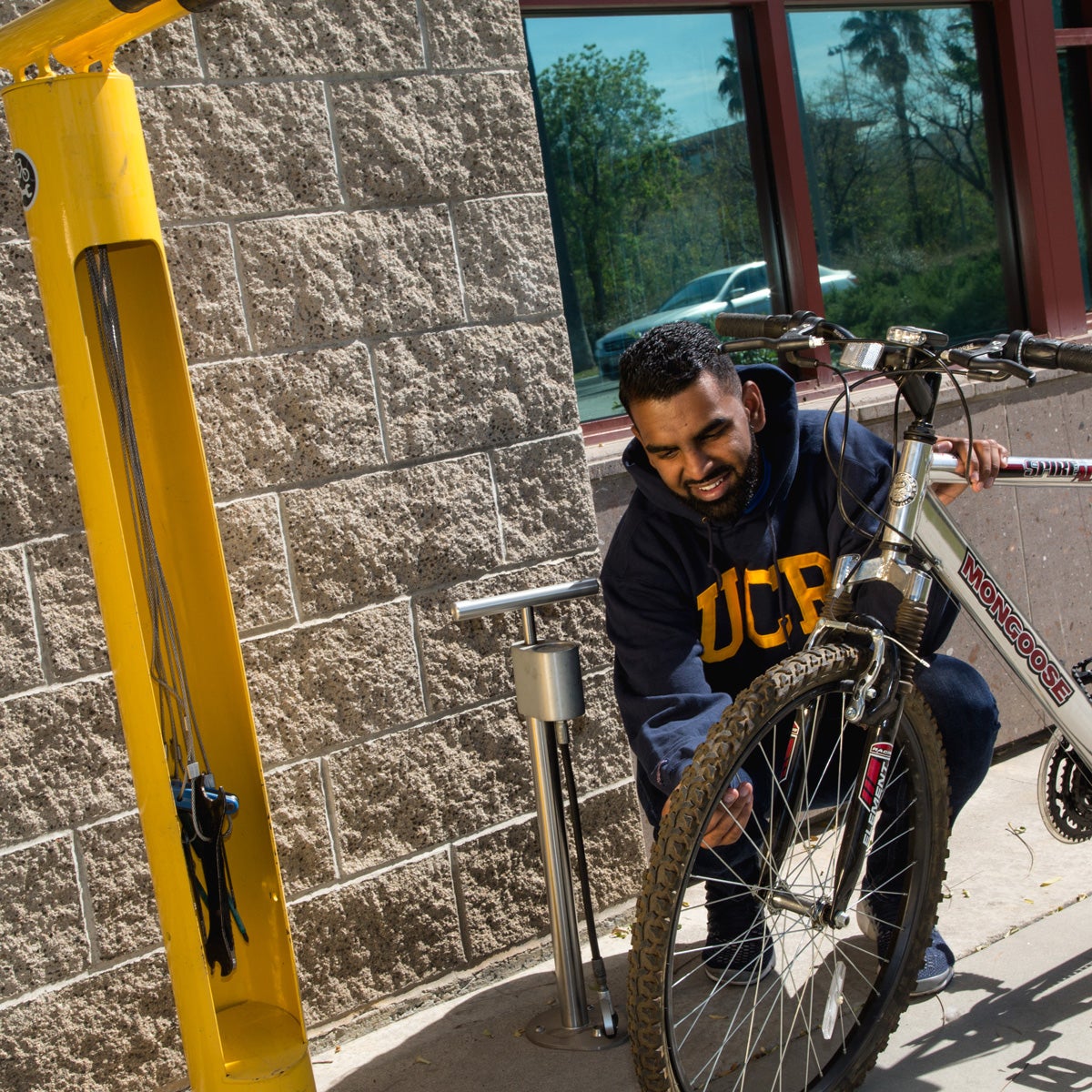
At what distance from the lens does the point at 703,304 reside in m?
4.20

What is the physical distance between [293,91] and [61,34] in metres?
0.80

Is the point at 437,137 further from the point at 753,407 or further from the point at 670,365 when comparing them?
the point at 753,407

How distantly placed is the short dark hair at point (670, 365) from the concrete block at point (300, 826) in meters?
1.13

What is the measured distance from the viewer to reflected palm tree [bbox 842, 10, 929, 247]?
14.9 feet

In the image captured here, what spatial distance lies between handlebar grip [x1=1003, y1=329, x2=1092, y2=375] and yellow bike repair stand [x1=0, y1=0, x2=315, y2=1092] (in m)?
1.51

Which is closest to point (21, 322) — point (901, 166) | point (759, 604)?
point (759, 604)

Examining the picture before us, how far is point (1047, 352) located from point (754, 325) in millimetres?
562

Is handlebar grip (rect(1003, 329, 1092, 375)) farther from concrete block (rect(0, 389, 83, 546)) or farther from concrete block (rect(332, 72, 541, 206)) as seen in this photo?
concrete block (rect(0, 389, 83, 546))

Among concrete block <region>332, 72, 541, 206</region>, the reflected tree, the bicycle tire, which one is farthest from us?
the reflected tree

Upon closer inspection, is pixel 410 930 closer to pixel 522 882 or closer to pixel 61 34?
A: pixel 522 882

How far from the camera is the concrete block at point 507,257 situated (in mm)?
3105

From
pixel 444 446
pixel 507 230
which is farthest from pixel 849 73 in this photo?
pixel 444 446

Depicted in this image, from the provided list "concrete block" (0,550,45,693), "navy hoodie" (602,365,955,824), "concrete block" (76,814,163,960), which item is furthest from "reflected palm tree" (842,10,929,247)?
"concrete block" (76,814,163,960)

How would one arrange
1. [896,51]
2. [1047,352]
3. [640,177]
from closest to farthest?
[1047,352], [640,177], [896,51]
